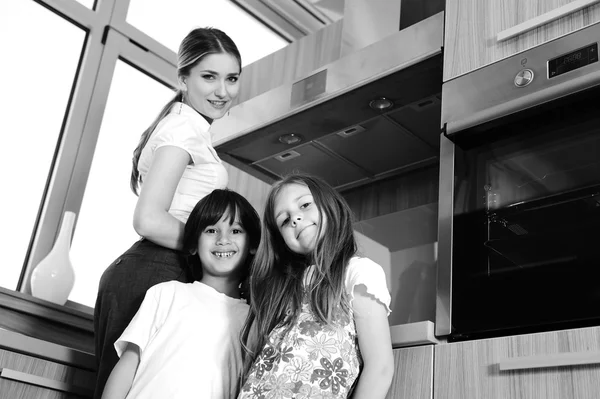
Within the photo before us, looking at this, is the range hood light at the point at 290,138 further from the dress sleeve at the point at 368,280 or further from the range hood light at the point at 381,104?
the dress sleeve at the point at 368,280

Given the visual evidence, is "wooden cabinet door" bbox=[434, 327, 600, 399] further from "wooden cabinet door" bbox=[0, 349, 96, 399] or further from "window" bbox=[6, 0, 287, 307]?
"window" bbox=[6, 0, 287, 307]

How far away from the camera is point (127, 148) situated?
8.80ft

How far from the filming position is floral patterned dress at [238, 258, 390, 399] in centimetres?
108

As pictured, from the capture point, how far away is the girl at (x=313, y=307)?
1095 millimetres

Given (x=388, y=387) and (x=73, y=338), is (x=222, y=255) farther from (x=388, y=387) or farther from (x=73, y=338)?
(x=73, y=338)

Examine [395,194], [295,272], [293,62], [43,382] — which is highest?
[293,62]

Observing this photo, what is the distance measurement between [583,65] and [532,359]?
50 centimetres

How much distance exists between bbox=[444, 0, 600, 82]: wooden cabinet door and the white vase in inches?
55.2

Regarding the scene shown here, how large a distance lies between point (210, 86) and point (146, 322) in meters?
0.58

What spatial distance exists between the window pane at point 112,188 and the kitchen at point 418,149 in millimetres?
336

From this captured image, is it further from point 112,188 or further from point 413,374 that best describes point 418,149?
point 112,188

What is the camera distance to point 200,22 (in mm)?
3109

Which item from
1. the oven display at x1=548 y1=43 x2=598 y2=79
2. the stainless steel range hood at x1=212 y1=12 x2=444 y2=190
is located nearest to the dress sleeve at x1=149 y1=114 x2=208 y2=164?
the stainless steel range hood at x1=212 y1=12 x2=444 y2=190

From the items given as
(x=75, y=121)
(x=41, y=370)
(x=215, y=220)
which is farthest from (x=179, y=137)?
(x=75, y=121)
